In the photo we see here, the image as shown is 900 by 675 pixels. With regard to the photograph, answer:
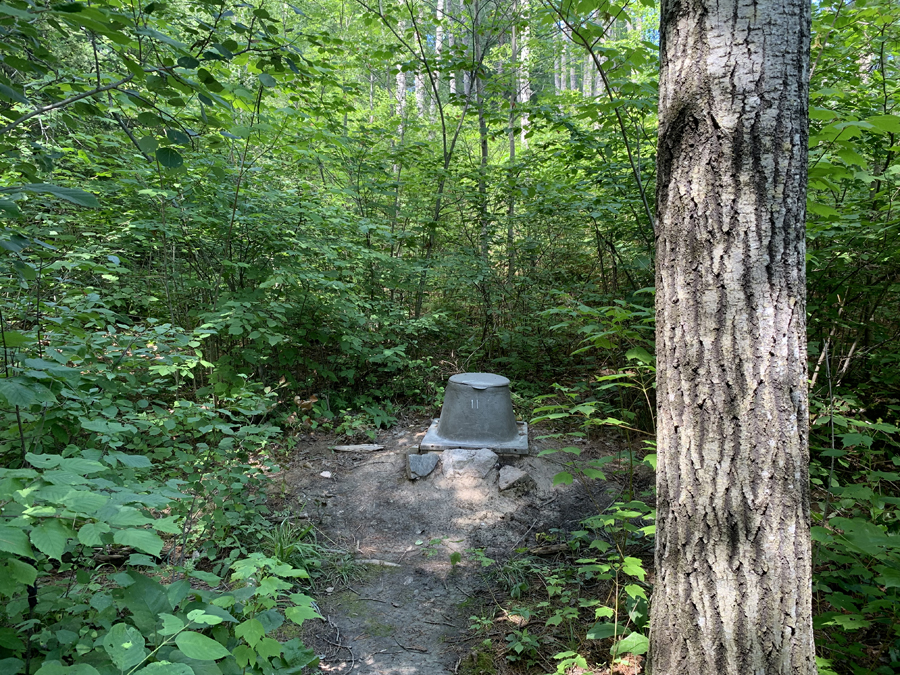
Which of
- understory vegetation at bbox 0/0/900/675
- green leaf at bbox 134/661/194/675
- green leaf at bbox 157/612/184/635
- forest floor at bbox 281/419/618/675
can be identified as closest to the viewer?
green leaf at bbox 134/661/194/675

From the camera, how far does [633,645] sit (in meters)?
1.88

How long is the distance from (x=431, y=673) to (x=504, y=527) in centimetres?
149

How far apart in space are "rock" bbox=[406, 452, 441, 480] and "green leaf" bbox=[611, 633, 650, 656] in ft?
8.36

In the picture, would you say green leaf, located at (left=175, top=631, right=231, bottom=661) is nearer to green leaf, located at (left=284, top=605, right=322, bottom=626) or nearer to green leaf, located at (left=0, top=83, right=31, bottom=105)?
green leaf, located at (left=284, top=605, right=322, bottom=626)

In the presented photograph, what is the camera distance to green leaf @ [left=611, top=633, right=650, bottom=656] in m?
1.85

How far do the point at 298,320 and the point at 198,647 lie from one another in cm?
452

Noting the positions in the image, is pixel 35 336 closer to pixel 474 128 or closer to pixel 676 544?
pixel 676 544

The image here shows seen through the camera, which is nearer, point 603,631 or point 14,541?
point 14,541

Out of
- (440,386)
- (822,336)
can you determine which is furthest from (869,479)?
(440,386)

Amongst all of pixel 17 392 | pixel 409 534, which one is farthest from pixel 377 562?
pixel 17 392

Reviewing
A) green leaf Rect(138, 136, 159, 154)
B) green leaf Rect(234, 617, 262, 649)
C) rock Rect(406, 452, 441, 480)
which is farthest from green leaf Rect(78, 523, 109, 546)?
rock Rect(406, 452, 441, 480)

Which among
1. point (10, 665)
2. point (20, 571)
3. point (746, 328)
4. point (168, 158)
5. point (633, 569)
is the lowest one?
→ point (633, 569)

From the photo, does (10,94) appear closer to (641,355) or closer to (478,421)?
(641,355)

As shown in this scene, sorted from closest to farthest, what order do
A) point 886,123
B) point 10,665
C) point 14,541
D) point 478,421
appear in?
1. point 14,541
2. point 10,665
3. point 886,123
4. point 478,421
